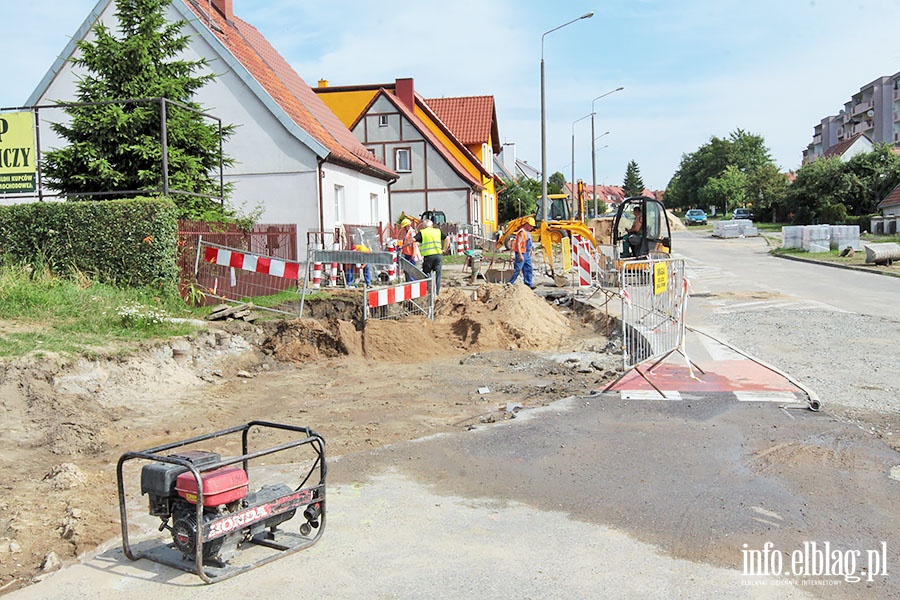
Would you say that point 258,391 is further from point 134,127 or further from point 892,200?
point 892,200

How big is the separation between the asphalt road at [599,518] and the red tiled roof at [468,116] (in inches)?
1994

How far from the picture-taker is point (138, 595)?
4566 mm

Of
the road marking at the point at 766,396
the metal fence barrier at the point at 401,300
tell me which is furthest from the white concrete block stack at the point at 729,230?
the road marking at the point at 766,396

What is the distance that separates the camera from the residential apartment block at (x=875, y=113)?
331ft

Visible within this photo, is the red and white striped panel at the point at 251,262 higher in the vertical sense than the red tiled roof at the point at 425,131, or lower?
lower

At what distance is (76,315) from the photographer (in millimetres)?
11797

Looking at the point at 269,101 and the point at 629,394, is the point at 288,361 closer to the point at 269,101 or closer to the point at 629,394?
the point at 629,394

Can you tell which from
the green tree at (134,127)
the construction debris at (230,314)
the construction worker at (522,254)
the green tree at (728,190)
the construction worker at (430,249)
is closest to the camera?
the construction debris at (230,314)

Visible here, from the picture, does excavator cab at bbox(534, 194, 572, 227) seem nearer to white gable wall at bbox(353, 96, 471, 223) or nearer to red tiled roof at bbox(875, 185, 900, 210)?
white gable wall at bbox(353, 96, 471, 223)

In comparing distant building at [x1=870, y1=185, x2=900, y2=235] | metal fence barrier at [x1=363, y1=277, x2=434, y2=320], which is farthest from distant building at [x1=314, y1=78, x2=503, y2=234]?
metal fence barrier at [x1=363, y1=277, x2=434, y2=320]

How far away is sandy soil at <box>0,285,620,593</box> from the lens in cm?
613

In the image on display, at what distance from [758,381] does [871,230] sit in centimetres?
5304

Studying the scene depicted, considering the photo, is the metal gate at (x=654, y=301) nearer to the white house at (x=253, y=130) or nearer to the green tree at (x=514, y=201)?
the white house at (x=253, y=130)

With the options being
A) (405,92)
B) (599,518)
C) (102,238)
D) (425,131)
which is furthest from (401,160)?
(599,518)
